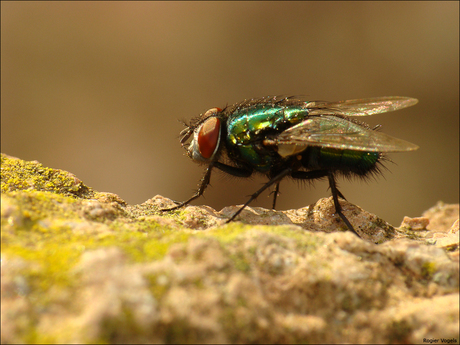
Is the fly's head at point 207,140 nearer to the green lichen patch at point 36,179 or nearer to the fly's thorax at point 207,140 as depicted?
the fly's thorax at point 207,140

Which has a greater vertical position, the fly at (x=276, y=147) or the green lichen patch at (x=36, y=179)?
the fly at (x=276, y=147)

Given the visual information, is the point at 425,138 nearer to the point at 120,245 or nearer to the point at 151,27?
the point at 151,27

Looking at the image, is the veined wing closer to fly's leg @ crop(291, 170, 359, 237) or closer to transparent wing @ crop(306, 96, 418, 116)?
fly's leg @ crop(291, 170, 359, 237)

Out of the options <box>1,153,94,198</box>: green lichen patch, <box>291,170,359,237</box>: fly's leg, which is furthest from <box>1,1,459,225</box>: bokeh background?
<box>1,153,94,198</box>: green lichen patch

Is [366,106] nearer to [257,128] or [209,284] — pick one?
[257,128]

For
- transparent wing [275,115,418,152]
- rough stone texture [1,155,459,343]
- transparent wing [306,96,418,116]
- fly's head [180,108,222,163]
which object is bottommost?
rough stone texture [1,155,459,343]

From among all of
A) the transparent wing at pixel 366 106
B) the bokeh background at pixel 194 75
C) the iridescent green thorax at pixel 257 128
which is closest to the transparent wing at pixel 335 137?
the iridescent green thorax at pixel 257 128

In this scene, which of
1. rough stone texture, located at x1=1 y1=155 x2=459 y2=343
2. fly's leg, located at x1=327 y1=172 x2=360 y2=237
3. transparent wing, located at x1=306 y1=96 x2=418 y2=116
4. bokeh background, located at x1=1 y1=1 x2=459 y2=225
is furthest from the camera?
bokeh background, located at x1=1 y1=1 x2=459 y2=225
